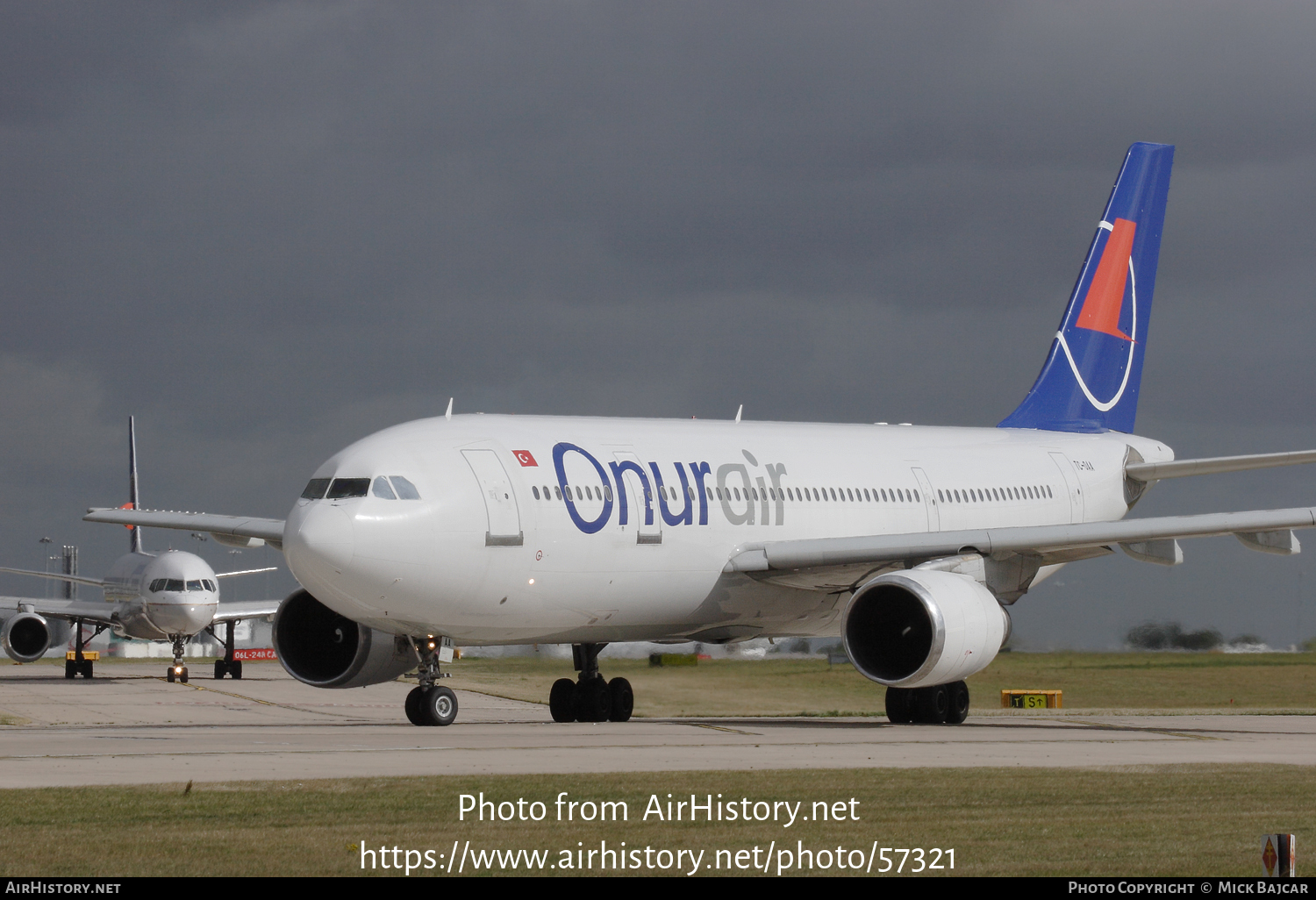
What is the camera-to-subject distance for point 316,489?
19422 mm

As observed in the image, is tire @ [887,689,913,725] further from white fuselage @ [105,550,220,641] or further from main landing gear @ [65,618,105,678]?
main landing gear @ [65,618,105,678]

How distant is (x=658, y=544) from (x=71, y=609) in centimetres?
3285

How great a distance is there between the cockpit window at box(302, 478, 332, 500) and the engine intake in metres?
33.4

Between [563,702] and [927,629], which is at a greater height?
[927,629]

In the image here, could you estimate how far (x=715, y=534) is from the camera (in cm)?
2275

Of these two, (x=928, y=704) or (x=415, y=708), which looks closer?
(x=415, y=708)

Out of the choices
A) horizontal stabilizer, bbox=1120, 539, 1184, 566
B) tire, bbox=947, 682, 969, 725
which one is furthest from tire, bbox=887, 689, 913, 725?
horizontal stabilizer, bbox=1120, 539, 1184, 566

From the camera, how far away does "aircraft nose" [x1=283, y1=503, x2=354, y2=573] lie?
18.5 metres

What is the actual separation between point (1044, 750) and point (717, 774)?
4907mm

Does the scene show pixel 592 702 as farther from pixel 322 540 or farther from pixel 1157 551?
pixel 1157 551

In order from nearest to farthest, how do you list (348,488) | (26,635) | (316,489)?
(348,488) < (316,489) < (26,635)

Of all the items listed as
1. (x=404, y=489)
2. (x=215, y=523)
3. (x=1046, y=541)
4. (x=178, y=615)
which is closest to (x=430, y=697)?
(x=404, y=489)

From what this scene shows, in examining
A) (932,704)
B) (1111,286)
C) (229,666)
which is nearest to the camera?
(932,704)

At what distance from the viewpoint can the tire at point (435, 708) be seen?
20.5 meters
